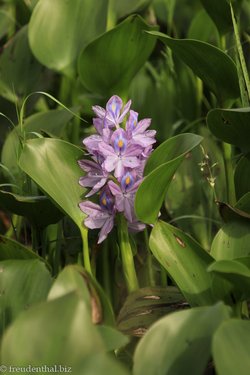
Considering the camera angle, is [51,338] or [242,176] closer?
[51,338]

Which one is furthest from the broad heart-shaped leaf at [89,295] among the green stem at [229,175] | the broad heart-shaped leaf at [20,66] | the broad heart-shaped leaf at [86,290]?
the broad heart-shaped leaf at [20,66]

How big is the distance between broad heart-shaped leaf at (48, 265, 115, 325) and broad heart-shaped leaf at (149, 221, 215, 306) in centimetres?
14

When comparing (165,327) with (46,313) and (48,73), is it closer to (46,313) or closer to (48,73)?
(46,313)

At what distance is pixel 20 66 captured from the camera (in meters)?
2.05

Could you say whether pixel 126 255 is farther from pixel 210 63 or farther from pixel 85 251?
pixel 210 63

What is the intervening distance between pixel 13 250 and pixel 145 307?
0.22 meters

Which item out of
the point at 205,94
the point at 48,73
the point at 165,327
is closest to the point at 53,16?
the point at 48,73

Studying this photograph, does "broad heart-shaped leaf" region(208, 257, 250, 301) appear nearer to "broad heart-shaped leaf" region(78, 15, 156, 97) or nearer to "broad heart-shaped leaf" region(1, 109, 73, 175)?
"broad heart-shaped leaf" region(78, 15, 156, 97)

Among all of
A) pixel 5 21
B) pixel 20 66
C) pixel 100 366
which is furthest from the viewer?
pixel 5 21

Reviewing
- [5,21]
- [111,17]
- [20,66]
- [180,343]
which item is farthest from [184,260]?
[5,21]

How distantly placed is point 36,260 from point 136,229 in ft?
0.72

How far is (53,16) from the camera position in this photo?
188cm

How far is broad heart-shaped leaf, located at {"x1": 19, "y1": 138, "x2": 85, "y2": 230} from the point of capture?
1328mm

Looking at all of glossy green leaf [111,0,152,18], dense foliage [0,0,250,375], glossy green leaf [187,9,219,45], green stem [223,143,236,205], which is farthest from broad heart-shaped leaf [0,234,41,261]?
glossy green leaf [187,9,219,45]
